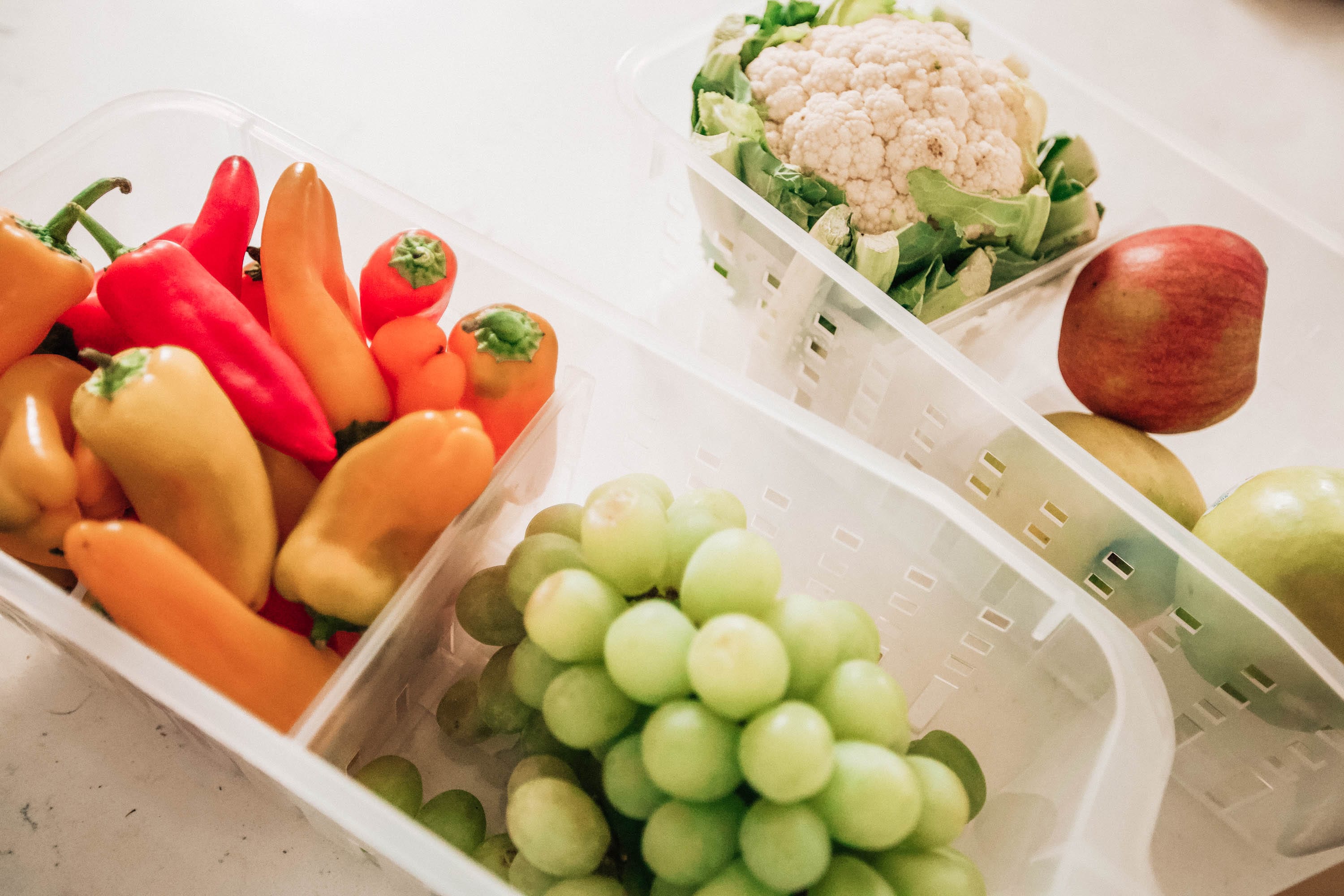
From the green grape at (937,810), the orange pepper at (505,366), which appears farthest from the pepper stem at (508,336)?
the green grape at (937,810)

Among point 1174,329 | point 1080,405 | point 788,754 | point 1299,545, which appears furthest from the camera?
point 1080,405

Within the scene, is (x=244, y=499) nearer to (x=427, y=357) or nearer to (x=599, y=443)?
(x=427, y=357)

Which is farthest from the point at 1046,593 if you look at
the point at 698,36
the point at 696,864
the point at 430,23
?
the point at 430,23

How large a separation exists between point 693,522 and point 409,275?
24 centimetres

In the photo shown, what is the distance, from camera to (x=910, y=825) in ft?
1.17

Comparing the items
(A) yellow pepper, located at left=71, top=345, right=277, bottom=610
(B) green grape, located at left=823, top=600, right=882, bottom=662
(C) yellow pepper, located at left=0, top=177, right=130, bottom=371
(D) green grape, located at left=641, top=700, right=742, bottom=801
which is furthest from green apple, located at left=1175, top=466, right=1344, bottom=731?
(C) yellow pepper, located at left=0, top=177, right=130, bottom=371

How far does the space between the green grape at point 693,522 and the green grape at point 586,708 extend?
0.22ft

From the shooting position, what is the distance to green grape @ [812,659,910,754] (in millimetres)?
374

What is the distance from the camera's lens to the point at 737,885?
1.19ft

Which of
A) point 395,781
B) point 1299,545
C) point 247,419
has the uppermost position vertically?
point 1299,545

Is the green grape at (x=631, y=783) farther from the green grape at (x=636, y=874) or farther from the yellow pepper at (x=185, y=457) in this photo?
the yellow pepper at (x=185, y=457)

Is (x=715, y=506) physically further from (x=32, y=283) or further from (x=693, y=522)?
(x=32, y=283)

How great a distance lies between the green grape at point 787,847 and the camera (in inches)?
13.5

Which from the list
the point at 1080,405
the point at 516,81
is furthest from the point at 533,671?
the point at 516,81
